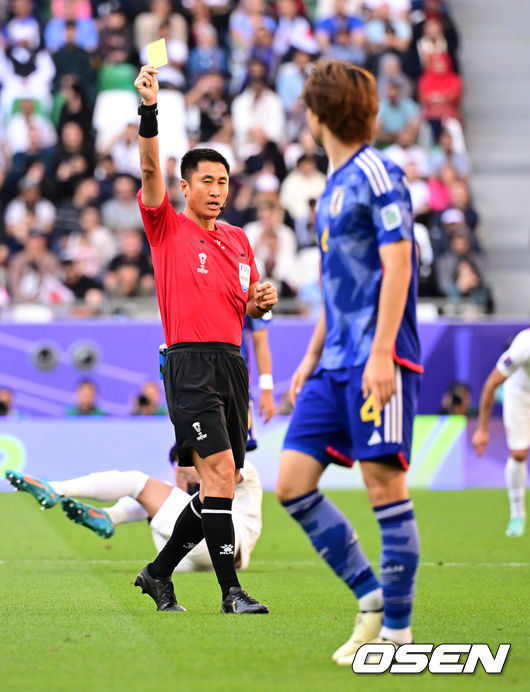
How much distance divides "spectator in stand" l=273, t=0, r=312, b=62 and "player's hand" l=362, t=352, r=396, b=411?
17131mm

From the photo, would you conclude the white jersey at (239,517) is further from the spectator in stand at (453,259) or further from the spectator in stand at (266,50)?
the spectator in stand at (266,50)

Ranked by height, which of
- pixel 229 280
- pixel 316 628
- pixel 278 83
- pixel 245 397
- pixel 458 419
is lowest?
pixel 458 419

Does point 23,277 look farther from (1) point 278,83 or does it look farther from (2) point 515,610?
(2) point 515,610

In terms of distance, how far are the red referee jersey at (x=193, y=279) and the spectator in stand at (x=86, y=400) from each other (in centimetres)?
905

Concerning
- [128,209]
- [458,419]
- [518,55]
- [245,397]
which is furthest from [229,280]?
[518,55]

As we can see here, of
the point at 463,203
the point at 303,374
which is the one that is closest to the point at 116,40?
the point at 463,203

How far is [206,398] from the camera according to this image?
22.2 feet

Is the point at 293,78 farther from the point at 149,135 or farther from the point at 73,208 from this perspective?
the point at 149,135

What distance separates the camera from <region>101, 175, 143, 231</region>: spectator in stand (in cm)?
1905

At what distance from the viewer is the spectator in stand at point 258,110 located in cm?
2095

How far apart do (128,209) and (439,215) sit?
175 inches

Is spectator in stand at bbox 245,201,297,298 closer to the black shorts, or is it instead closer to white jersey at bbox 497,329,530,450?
white jersey at bbox 497,329,530,450

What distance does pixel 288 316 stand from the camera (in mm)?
16547

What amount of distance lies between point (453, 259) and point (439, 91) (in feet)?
15.5
